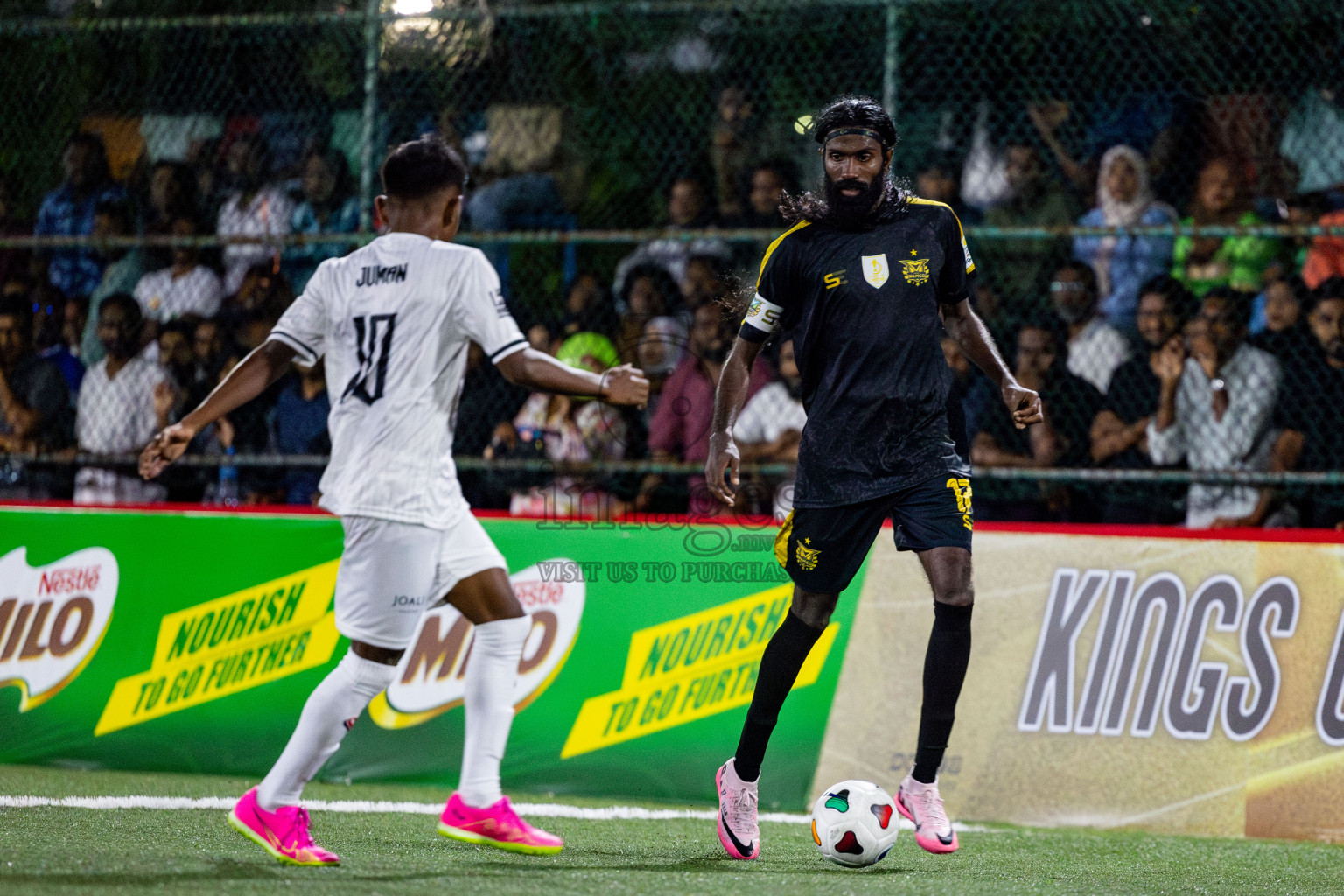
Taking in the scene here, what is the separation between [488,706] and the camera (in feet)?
13.4

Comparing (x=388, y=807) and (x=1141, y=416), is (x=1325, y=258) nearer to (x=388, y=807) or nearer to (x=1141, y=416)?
(x=1141, y=416)

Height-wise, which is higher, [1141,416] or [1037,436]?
[1141,416]

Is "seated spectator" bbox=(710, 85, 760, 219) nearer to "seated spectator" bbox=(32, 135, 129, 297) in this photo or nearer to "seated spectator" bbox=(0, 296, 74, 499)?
"seated spectator" bbox=(32, 135, 129, 297)

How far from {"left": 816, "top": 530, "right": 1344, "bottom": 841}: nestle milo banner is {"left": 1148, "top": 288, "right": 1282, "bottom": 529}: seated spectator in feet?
2.95

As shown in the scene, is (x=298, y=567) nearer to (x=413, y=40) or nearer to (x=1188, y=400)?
(x=413, y=40)

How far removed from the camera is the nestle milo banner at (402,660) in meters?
5.78

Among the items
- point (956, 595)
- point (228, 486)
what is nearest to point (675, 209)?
point (228, 486)

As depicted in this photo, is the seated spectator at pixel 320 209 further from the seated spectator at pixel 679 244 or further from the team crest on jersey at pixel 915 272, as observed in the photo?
the team crest on jersey at pixel 915 272

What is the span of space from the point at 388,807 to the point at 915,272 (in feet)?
8.78

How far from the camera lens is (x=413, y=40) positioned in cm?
768

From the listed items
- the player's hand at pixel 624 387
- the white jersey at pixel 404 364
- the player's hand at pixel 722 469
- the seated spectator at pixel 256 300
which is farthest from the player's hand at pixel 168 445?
the seated spectator at pixel 256 300

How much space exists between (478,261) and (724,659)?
2.41 metres

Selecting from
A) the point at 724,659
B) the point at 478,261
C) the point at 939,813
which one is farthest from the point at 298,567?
the point at 939,813

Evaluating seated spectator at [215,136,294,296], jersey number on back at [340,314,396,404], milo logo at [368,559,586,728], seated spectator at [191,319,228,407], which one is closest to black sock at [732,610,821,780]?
jersey number on back at [340,314,396,404]
